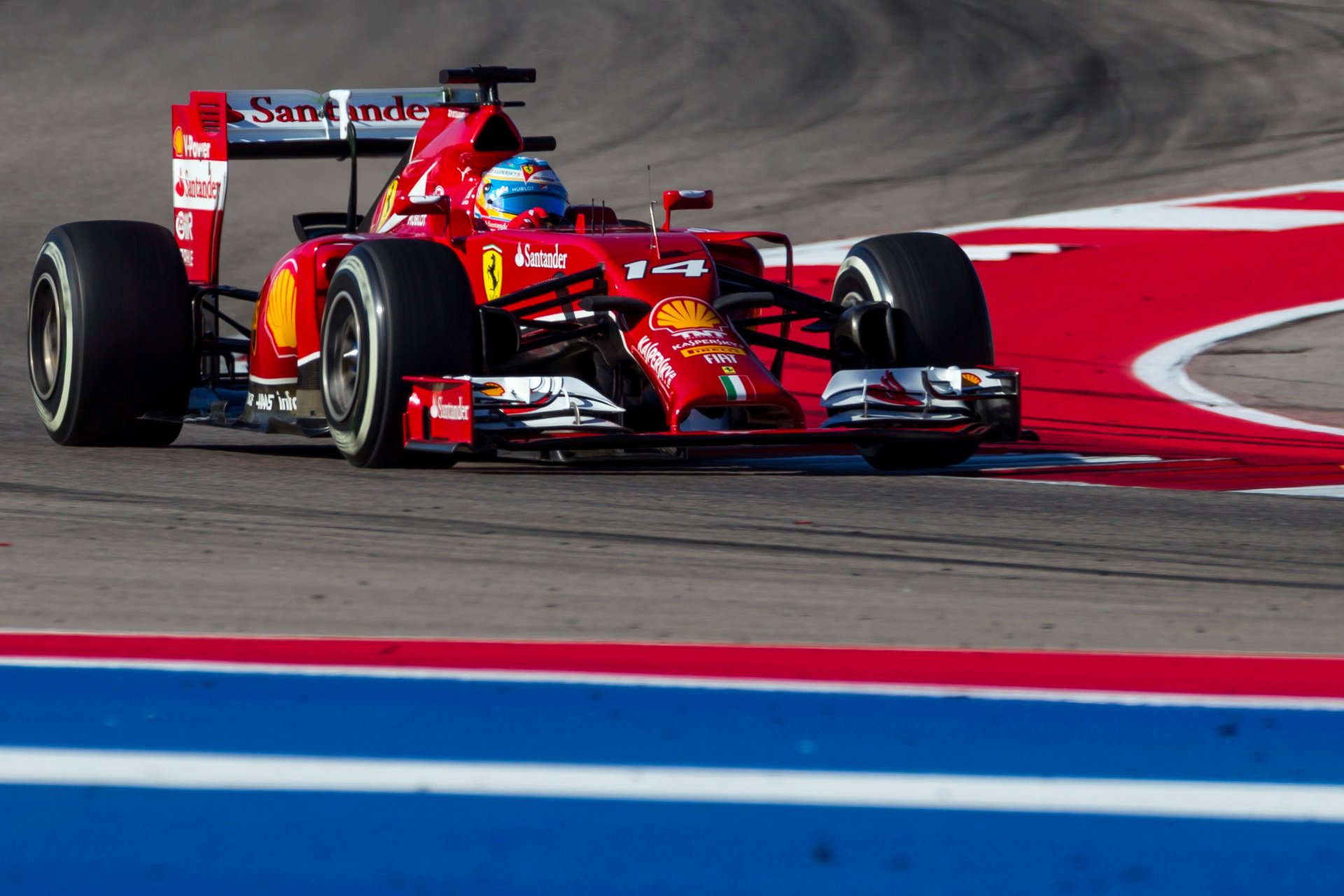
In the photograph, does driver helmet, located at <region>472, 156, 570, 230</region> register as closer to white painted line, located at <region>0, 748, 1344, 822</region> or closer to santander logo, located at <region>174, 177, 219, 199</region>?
santander logo, located at <region>174, 177, 219, 199</region>

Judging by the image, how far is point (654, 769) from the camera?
319cm

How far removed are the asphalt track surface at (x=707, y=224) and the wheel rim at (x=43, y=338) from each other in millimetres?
266

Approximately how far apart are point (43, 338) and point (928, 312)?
3699 millimetres

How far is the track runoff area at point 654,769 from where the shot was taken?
2740 mm

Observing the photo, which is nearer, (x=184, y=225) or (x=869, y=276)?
(x=869, y=276)

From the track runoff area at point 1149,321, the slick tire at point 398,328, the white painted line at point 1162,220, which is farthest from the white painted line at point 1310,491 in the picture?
the white painted line at point 1162,220

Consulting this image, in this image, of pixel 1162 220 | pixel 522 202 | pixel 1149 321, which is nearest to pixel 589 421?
pixel 522 202

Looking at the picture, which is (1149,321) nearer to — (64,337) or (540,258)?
(540,258)

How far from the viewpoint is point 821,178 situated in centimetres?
1844

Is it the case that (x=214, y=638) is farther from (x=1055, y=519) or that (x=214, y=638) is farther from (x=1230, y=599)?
(x=1055, y=519)

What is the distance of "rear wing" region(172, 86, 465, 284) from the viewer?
343 inches

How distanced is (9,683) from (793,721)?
1.41 metres

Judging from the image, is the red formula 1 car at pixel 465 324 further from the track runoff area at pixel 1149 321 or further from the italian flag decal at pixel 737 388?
the track runoff area at pixel 1149 321

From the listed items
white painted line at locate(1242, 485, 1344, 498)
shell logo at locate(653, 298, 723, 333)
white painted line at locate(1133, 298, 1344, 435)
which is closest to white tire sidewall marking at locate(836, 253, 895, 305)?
shell logo at locate(653, 298, 723, 333)
